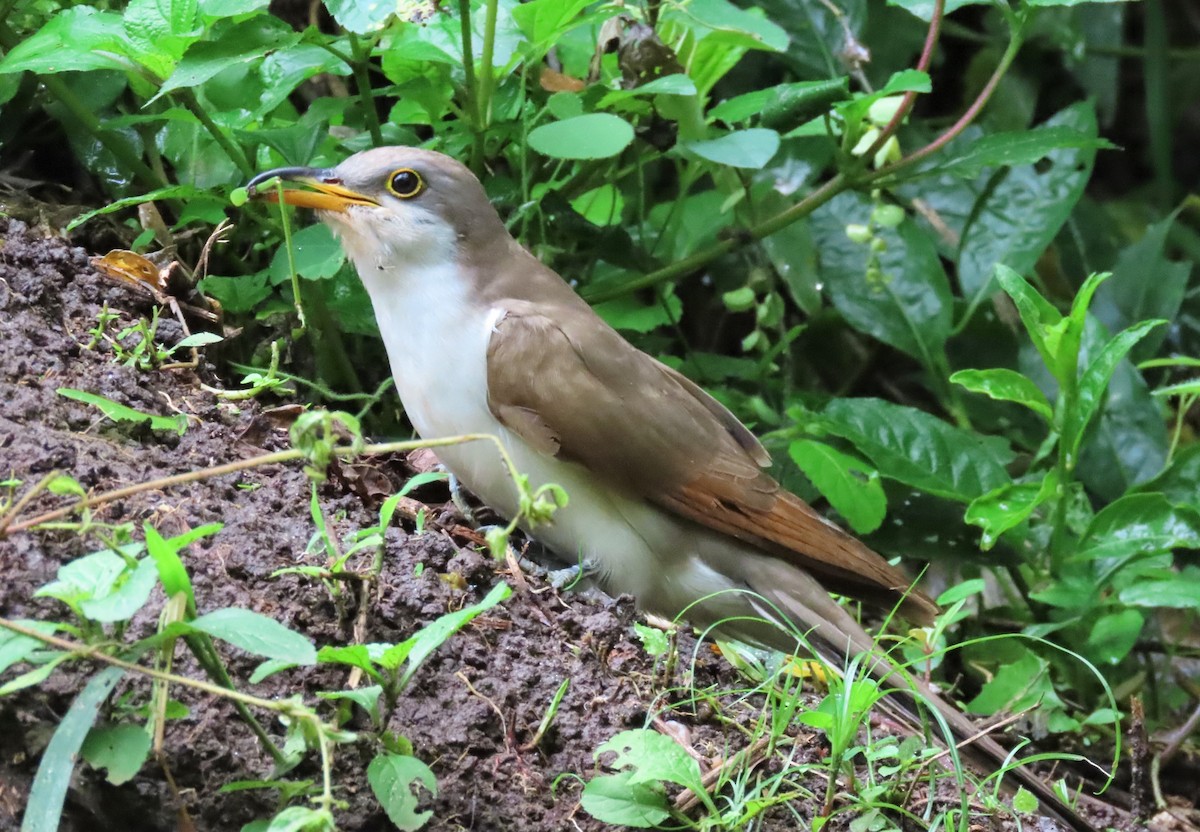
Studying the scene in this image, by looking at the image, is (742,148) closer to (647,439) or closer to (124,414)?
(647,439)

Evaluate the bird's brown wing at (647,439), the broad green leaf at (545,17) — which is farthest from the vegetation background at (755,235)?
the bird's brown wing at (647,439)

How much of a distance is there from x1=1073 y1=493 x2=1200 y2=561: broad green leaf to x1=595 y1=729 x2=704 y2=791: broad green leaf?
76.9 inches

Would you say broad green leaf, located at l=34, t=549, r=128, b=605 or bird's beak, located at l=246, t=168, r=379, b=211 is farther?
bird's beak, located at l=246, t=168, r=379, b=211

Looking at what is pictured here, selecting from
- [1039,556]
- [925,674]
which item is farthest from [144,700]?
[1039,556]

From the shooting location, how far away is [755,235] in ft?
13.3

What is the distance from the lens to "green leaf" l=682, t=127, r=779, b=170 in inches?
135

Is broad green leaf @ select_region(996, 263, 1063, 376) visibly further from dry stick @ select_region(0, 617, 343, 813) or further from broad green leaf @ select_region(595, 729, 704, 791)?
dry stick @ select_region(0, 617, 343, 813)

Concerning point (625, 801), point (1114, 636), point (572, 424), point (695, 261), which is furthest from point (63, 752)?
point (1114, 636)

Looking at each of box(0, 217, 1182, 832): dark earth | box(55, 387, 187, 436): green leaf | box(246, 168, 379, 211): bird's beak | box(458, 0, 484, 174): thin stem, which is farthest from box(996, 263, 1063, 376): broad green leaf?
box(55, 387, 187, 436): green leaf

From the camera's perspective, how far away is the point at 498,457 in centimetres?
301

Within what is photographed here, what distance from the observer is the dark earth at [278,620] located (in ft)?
6.40

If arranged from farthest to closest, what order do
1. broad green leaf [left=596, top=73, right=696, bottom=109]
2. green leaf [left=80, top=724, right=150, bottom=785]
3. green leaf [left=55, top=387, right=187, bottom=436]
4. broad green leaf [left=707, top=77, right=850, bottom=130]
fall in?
broad green leaf [left=707, top=77, right=850, bottom=130] → broad green leaf [left=596, top=73, right=696, bottom=109] → green leaf [left=55, top=387, right=187, bottom=436] → green leaf [left=80, top=724, right=150, bottom=785]

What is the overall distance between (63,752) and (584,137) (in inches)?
80.8

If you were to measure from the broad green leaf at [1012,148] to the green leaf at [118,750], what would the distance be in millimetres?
3063
